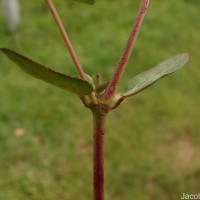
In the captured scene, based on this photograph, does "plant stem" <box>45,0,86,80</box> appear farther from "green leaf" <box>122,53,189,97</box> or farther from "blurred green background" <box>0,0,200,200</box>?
"blurred green background" <box>0,0,200,200</box>

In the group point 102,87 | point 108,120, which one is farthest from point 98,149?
point 108,120

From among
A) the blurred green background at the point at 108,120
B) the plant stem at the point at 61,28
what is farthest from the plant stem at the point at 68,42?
the blurred green background at the point at 108,120

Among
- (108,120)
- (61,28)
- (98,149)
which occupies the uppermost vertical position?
(61,28)

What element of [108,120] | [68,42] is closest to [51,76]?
[68,42]

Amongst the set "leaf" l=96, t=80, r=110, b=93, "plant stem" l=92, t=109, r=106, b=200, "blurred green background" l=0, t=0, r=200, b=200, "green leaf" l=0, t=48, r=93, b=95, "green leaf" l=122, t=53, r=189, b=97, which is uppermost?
"green leaf" l=0, t=48, r=93, b=95

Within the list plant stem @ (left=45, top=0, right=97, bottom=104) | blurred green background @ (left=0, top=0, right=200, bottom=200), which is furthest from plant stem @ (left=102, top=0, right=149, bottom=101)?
blurred green background @ (left=0, top=0, right=200, bottom=200)

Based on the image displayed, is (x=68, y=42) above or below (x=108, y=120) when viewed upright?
above

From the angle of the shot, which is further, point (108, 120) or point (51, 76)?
point (108, 120)

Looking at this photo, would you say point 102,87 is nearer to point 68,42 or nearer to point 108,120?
point 68,42

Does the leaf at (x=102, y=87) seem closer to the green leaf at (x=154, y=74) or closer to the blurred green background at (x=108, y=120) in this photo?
the green leaf at (x=154, y=74)
